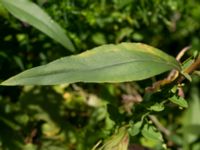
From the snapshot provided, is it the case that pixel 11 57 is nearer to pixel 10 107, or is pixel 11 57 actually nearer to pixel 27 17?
pixel 10 107

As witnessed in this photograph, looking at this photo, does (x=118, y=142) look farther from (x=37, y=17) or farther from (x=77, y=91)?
(x=77, y=91)

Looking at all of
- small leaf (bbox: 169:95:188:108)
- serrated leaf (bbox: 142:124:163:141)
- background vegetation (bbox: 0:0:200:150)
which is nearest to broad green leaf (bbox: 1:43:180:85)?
small leaf (bbox: 169:95:188:108)

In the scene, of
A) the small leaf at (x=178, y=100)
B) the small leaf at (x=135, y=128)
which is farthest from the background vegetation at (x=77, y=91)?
the small leaf at (x=178, y=100)

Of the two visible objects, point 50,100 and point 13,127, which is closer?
point 13,127

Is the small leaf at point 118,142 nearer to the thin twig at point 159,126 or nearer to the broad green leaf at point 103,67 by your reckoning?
the broad green leaf at point 103,67

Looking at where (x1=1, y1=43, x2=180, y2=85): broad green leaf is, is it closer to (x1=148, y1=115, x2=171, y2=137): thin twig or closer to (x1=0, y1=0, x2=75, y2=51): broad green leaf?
(x1=0, y1=0, x2=75, y2=51): broad green leaf

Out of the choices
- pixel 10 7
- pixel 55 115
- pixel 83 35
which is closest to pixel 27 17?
pixel 10 7

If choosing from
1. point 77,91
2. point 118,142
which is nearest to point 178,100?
point 118,142

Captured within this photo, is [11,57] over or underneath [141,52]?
over
